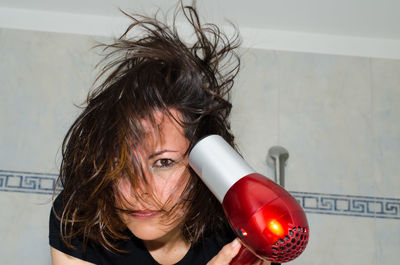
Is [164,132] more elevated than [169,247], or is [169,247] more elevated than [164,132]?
[164,132]

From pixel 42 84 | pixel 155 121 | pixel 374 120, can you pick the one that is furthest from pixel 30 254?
pixel 374 120

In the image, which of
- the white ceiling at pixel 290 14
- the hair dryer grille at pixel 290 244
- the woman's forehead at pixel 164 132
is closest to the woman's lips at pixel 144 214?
the woman's forehead at pixel 164 132

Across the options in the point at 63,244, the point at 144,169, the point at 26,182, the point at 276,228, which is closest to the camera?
the point at 276,228

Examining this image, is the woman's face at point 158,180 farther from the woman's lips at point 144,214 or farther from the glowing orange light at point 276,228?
the glowing orange light at point 276,228

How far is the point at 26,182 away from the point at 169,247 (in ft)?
2.34

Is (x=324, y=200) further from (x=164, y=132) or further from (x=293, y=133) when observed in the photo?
(x=164, y=132)

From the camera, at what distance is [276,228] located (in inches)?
25.5

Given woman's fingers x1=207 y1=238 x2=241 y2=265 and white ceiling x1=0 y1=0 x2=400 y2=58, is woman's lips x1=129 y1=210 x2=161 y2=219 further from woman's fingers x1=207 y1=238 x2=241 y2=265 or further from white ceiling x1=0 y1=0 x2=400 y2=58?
white ceiling x1=0 y1=0 x2=400 y2=58

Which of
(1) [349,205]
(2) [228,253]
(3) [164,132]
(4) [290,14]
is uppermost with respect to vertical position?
(4) [290,14]

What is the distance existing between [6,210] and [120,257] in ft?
2.23

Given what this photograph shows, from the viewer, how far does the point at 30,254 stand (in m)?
1.53

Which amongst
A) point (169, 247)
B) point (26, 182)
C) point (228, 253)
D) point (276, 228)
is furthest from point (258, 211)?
point (26, 182)

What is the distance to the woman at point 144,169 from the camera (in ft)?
2.90

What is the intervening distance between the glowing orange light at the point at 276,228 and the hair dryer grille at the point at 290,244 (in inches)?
0.5
